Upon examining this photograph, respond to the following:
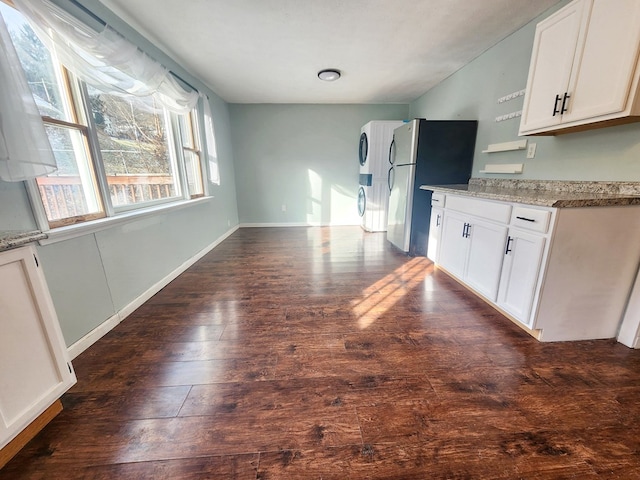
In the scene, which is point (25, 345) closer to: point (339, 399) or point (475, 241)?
point (339, 399)

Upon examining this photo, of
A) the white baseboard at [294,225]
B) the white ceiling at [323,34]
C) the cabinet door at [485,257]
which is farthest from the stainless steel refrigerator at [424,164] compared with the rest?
the white baseboard at [294,225]

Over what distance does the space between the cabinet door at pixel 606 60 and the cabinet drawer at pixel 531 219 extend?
63 cm

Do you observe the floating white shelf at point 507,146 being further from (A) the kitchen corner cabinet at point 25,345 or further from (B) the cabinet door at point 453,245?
(A) the kitchen corner cabinet at point 25,345

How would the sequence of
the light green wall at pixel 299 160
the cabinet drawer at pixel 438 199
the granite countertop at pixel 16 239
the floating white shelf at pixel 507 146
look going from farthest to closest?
the light green wall at pixel 299 160
the cabinet drawer at pixel 438 199
the floating white shelf at pixel 507 146
the granite countertop at pixel 16 239

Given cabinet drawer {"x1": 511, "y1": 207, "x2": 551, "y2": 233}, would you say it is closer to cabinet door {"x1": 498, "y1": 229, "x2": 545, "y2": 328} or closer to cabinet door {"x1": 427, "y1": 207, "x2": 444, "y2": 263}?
cabinet door {"x1": 498, "y1": 229, "x2": 545, "y2": 328}

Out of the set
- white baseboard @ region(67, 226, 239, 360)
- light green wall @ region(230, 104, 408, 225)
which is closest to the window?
white baseboard @ region(67, 226, 239, 360)

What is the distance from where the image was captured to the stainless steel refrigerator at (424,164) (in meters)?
3.00

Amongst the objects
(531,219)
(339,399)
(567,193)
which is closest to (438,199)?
(567,193)

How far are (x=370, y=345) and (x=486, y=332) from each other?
2.81 ft

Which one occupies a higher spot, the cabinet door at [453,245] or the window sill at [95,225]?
the window sill at [95,225]

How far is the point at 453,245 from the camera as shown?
2.54 m

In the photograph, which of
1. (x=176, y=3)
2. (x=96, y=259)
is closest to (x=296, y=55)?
(x=176, y=3)

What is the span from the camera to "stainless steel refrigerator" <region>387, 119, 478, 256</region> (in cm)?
300

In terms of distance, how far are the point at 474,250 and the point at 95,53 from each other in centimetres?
317
